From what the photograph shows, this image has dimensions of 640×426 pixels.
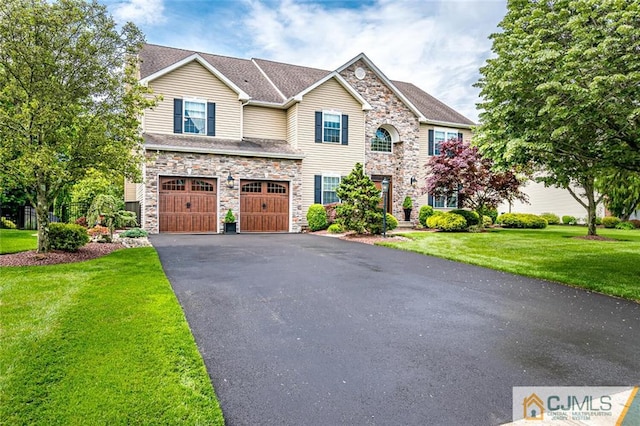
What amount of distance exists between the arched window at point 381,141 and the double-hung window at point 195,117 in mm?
8898

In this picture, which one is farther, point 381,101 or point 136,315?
point 381,101

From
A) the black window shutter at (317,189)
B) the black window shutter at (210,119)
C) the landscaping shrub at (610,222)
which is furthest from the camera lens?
the landscaping shrub at (610,222)

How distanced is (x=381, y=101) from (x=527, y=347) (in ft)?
59.9

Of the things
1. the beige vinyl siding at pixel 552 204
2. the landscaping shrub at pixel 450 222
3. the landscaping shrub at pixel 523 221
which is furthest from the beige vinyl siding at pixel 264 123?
the beige vinyl siding at pixel 552 204

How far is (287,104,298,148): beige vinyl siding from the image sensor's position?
1856 cm

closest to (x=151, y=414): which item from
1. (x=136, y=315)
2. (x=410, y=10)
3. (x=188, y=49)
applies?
(x=136, y=315)

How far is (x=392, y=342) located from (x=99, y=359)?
9.38 ft

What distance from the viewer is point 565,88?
19.1 ft

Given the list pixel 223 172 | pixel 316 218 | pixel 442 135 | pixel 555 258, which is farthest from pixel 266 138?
pixel 555 258

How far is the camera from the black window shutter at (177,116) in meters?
16.7

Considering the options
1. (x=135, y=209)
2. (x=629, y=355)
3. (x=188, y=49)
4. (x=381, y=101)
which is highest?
(x=188, y=49)

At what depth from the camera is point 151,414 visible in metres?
2.62

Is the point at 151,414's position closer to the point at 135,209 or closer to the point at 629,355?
the point at 629,355

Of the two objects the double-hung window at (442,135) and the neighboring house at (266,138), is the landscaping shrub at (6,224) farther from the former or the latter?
the double-hung window at (442,135)
